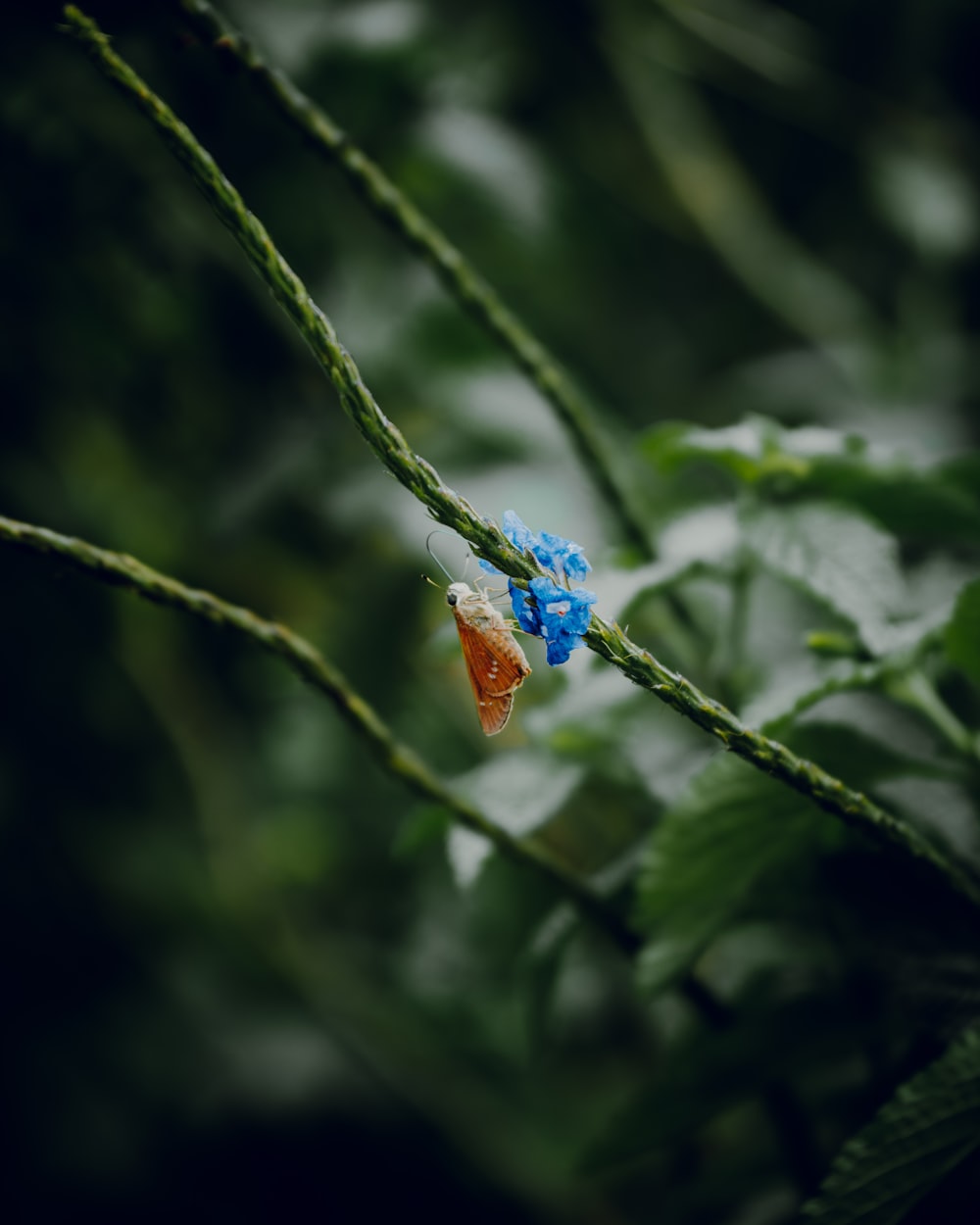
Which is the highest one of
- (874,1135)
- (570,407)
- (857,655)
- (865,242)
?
(865,242)

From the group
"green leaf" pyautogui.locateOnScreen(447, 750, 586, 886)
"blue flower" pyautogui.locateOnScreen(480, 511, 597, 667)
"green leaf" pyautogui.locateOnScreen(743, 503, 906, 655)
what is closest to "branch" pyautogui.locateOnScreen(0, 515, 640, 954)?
"green leaf" pyautogui.locateOnScreen(447, 750, 586, 886)

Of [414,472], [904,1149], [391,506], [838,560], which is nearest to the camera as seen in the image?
[414,472]

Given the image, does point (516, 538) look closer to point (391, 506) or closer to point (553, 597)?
point (553, 597)

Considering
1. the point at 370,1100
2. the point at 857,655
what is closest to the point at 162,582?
the point at 857,655

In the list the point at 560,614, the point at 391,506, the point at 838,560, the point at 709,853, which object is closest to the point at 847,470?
the point at 838,560

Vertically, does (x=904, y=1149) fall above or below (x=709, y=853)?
below

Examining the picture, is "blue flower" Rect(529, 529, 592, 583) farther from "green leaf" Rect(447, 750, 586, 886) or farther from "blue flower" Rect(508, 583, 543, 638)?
"green leaf" Rect(447, 750, 586, 886)

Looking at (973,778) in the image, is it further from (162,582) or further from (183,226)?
(183,226)
